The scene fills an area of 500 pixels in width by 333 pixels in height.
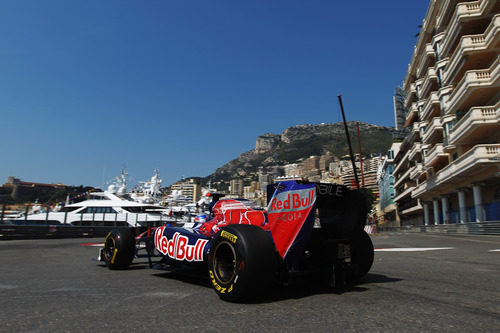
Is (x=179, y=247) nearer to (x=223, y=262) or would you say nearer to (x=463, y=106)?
(x=223, y=262)

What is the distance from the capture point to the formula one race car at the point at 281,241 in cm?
357

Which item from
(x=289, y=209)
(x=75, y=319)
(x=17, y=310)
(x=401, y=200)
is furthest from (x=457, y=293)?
(x=401, y=200)

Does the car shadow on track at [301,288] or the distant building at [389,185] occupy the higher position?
the distant building at [389,185]

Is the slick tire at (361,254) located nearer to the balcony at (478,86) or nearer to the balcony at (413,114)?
the balcony at (478,86)

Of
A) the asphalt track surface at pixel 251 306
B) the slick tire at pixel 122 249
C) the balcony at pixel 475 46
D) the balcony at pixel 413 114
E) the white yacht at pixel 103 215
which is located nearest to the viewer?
the asphalt track surface at pixel 251 306

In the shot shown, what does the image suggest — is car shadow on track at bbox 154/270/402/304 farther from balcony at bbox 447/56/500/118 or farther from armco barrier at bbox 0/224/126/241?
balcony at bbox 447/56/500/118

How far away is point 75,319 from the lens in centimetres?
302

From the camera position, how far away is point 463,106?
98.6ft

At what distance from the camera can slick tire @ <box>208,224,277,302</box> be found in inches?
137

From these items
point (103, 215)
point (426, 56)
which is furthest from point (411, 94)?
point (103, 215)

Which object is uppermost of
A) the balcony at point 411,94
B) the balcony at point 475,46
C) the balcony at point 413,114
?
the balcony at point 411,94

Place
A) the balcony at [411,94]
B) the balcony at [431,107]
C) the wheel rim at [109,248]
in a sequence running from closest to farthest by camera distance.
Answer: the wheel rim at [109,248] < the balcony at [431,107] < the balcony at [411,94]

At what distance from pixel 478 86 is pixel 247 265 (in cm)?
2905

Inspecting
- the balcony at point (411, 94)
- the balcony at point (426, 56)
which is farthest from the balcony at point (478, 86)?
the balcony at point (411, 94)
